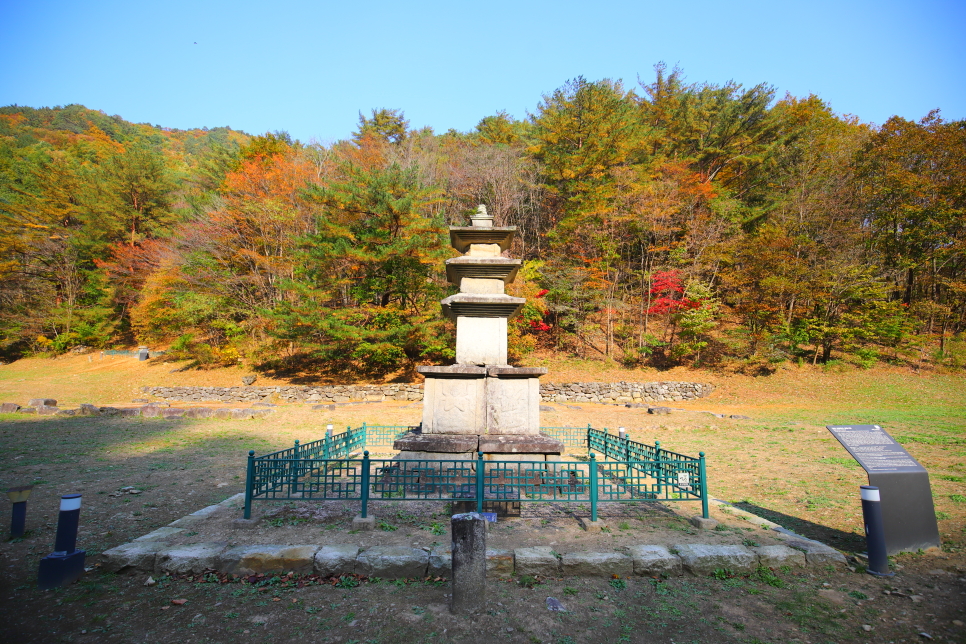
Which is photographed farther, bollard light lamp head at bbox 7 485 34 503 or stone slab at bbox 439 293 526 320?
stone slab at bbox 439 293 526 320

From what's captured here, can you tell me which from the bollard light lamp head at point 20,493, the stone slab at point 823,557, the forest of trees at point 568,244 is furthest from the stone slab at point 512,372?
the forest of trees at point 568,244

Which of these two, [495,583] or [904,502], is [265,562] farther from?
[904,502]

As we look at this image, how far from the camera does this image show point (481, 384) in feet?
23.5

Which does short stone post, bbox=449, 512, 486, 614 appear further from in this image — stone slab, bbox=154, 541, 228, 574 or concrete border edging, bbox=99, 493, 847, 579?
stone slab, bbox=154, 541, 228, 574

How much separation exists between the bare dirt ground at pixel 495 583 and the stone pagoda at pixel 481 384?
3.58 ft

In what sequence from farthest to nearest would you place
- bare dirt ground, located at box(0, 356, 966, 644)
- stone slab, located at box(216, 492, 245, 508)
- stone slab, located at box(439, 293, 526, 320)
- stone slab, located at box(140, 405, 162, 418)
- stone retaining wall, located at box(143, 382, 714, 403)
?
stone retaining wall, located at box(143, 382, 714, 403), stone slab, located at box(140, 405, 162, 418), stone slab, located at box(439, 293, 526, 320), stone slab, located at box(216, 492, 245, 508), bare dirt ground, located at box(0, 356, 966, 644)

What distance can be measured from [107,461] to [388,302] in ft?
48.6

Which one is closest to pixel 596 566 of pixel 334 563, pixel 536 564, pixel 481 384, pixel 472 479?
pixel 536 564

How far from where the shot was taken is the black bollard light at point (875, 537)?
4.57m

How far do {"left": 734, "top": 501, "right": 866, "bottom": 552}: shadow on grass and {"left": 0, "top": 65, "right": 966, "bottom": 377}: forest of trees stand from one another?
16.0 meters

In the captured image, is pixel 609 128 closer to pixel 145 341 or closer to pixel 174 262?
pixel 174 262

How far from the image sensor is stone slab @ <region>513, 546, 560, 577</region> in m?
4.51

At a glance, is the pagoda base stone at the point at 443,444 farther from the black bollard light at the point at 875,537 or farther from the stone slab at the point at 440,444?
the black bollard light at the point at 875,537

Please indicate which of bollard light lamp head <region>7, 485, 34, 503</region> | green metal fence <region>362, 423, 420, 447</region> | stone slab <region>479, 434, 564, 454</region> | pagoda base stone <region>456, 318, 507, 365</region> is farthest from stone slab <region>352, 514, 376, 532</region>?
green metal fence <region>362, 423, 420, 447</region>
